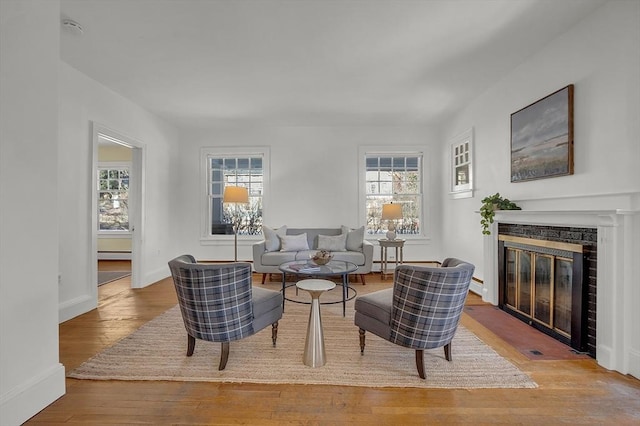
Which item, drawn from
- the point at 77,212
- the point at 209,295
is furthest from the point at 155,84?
the point at 209,295

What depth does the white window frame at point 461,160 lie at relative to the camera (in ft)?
14.8

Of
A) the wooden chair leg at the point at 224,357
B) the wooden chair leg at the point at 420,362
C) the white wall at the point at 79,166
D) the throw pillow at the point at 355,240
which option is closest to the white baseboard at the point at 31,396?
the wooden chair leg at the point at 224,357

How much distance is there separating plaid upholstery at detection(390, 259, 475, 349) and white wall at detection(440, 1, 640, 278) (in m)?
1.36

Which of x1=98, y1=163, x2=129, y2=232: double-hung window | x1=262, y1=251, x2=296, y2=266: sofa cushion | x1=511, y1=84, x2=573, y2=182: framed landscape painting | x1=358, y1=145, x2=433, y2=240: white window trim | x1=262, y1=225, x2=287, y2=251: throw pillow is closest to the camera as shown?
x1=511, y1=84, x2=573, y2=182: framed landscape painting

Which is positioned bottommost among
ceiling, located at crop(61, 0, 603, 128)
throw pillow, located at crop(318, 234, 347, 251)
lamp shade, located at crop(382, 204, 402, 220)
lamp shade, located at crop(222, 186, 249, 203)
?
throw pillow, located at crop(318, 234, 347, 251)

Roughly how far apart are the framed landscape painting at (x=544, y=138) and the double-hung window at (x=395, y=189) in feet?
8.10

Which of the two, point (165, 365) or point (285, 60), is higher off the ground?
point (285, 60)

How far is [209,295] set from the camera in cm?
209

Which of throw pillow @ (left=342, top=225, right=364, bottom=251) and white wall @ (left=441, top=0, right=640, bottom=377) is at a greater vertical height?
white wall @ (left=441, top=0, right=640, bottom=377)

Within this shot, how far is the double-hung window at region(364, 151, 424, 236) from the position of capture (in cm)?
589

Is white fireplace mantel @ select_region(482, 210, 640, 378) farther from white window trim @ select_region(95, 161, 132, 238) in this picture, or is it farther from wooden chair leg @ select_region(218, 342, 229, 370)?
white window trim @ select_region(95, 161, 132, 238)

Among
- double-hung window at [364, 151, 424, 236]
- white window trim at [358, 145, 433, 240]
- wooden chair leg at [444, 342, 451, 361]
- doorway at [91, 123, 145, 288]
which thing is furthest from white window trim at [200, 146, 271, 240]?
wooden chair leg at [444, 342, 451, 361]

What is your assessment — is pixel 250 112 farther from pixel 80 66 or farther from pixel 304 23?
pixel 304 23

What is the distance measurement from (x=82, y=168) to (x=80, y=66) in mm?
1106
